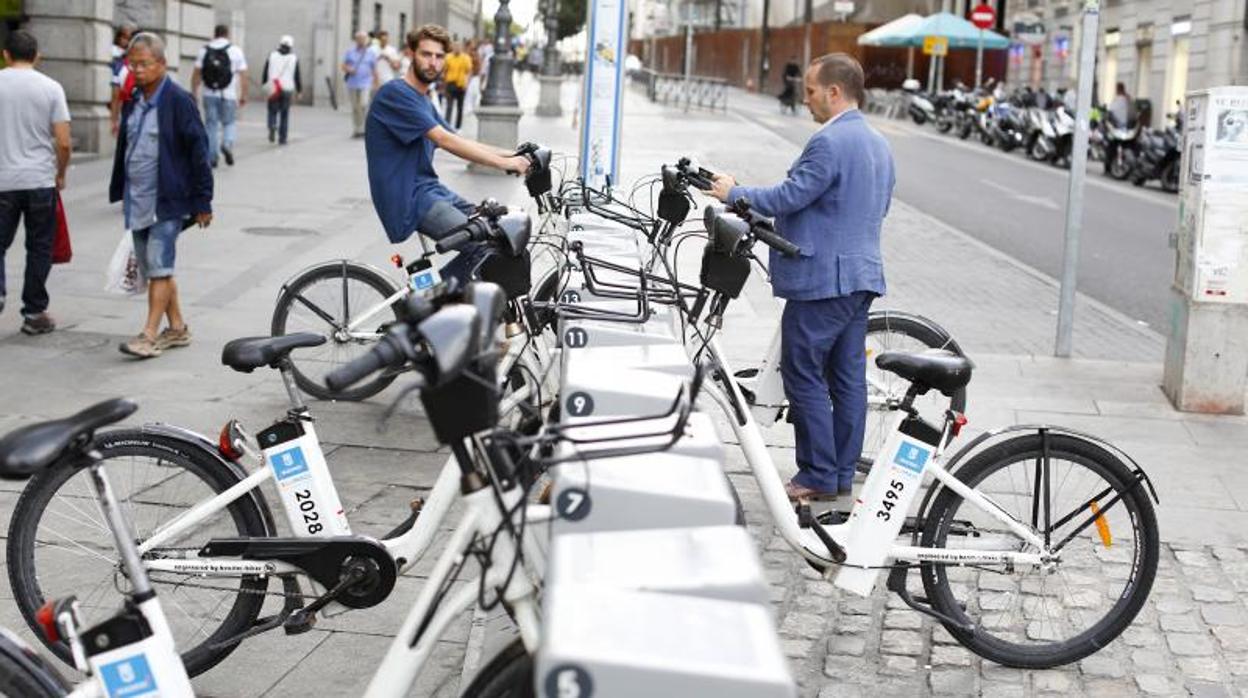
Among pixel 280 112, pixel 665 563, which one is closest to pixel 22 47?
pixel 665 563

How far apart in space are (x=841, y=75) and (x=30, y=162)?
544cm

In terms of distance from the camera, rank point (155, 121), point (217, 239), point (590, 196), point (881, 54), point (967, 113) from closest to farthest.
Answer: point (590, 196), point (155, 121), point (217, 239), point (967, 113), point (881, 54)

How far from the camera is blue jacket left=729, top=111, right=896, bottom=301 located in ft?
20.4

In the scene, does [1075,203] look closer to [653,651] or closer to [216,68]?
[653,651]

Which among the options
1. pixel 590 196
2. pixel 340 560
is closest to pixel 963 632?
pixel 340 560

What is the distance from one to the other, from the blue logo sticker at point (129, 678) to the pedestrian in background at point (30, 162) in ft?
22.8

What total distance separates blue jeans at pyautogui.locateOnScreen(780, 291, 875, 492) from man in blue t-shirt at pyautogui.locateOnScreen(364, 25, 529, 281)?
6.04ft

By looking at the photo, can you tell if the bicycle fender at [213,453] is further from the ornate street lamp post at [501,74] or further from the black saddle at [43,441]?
the ornate street lamp post at [501,74]

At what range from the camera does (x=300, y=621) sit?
429 cm

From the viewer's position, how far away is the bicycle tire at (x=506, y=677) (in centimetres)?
282

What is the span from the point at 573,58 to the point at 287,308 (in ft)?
391

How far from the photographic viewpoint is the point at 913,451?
A: 15.6 feet

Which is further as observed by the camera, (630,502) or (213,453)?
(213,453)

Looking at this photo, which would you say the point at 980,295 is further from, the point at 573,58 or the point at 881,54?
the point at 573,58
